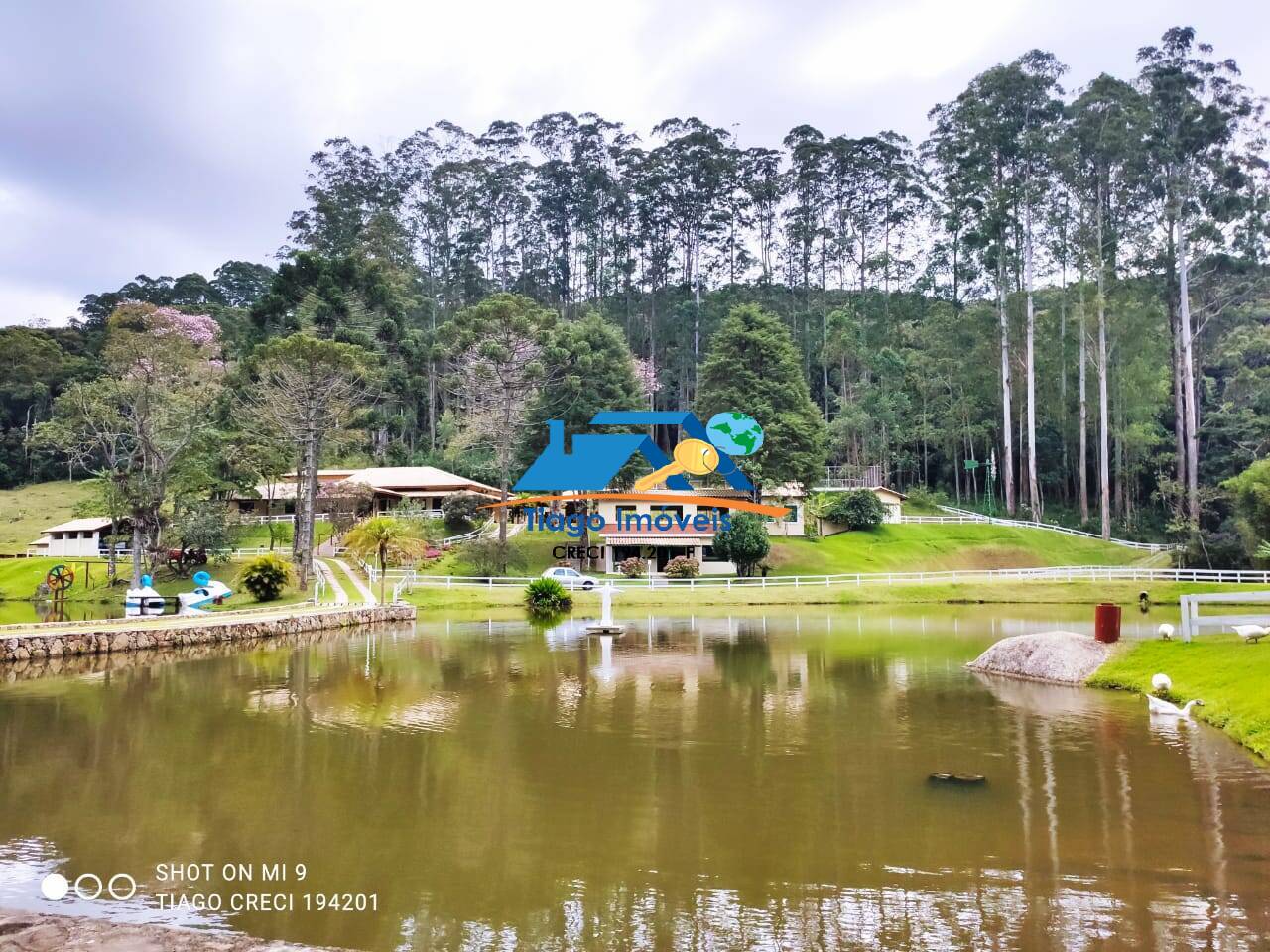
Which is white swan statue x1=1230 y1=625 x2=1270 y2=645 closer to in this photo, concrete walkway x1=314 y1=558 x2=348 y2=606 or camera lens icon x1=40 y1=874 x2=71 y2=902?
camera lens icon x1=40 y1=874 x2=71 y2=902

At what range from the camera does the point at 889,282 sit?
78.4m

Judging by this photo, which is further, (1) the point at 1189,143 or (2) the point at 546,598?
(1) the point at 1189,143

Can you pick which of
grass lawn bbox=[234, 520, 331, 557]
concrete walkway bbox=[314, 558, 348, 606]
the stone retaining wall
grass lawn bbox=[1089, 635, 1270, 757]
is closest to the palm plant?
concrete walkway bbox=[314, 558, 348, 606]

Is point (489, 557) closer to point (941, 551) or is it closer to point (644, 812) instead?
point (941, 551)

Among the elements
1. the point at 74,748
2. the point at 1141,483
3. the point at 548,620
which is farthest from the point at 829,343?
the point at 74,748

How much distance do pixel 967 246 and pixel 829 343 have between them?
492 inches

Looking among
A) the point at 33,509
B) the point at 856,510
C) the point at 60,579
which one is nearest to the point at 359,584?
the point at 60,579

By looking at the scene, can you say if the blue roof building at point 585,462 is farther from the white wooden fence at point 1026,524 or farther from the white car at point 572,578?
the white wooden fence at point 1026,524

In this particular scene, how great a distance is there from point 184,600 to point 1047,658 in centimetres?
2689

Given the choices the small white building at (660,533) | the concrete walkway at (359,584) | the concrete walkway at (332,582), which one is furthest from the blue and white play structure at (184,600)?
the small white building at (660,533)

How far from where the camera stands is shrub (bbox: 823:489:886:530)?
53.3 m

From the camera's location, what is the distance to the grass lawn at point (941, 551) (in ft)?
157

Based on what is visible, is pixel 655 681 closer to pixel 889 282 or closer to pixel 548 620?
pixel 548 620

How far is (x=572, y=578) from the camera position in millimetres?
40812
